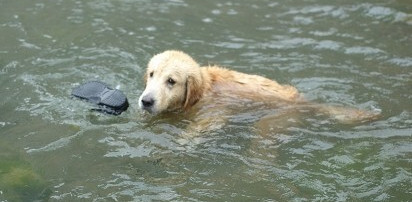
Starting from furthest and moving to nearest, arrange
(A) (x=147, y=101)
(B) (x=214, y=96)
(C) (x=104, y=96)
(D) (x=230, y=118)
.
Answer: (B) (x=214, y=96)
(D) (x=230, y=118)
(C) (x=104, y=96)
(A) (x=147, y=101)

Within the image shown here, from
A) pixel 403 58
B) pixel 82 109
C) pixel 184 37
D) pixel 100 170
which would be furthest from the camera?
pixel 184 37

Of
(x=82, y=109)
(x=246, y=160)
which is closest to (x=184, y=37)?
(x=82, y=109)

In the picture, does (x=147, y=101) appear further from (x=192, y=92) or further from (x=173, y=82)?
(x=192, y=92)

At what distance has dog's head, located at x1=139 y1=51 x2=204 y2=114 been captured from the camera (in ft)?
24.4

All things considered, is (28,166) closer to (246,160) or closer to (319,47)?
(246,160)

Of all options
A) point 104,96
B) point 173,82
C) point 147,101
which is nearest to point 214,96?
point 173,82

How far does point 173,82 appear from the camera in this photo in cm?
761

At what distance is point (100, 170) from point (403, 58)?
18.2 ft

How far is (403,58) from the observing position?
9523 millimetres

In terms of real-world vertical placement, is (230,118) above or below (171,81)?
below

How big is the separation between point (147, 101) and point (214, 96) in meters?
1.07

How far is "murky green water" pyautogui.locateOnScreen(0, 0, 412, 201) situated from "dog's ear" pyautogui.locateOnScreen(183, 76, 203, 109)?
0.38 metres

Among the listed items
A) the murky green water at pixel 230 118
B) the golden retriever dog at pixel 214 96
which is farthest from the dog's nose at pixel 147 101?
the murky green water at pixel 230 118

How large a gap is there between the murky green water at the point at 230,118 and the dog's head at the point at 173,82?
13.2 inches
